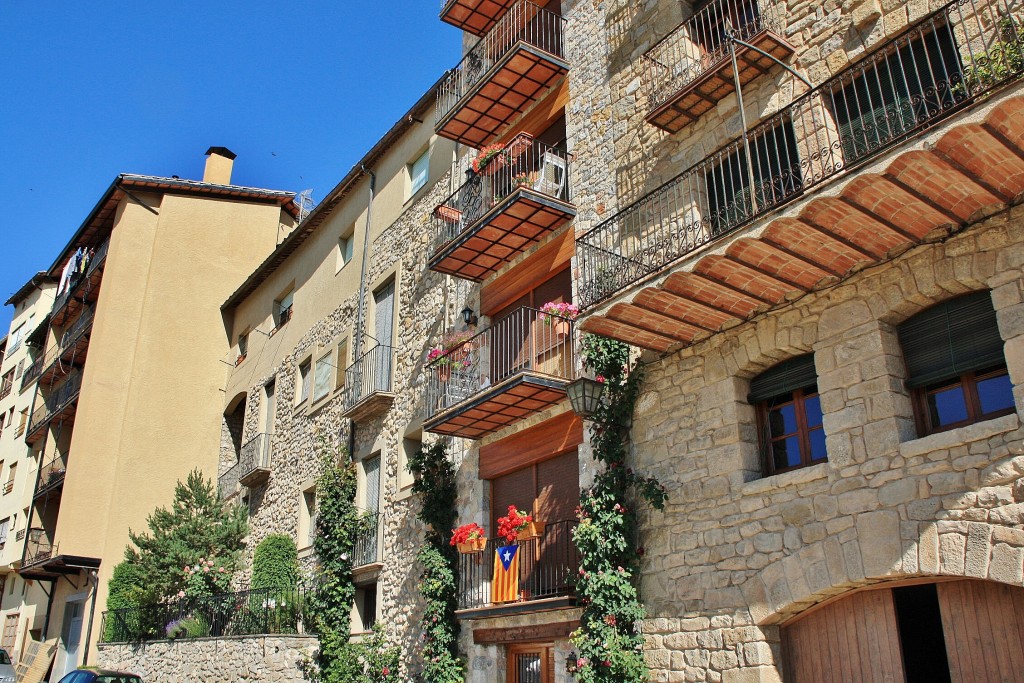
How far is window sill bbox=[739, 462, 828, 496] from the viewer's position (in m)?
8.45

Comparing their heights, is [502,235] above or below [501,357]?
above

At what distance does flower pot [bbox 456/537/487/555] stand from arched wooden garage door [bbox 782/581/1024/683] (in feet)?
16.0

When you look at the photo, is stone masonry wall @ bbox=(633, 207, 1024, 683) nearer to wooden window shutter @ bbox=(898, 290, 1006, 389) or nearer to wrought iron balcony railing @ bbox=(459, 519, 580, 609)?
wooden window shutter @ bbox=(898, 290, 1006, 389)

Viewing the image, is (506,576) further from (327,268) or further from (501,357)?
(327,268)

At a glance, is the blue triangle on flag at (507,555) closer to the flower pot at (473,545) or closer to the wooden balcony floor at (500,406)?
the flower pot at (473,545)

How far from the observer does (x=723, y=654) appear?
28.9 feet

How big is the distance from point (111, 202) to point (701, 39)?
74.8 ft

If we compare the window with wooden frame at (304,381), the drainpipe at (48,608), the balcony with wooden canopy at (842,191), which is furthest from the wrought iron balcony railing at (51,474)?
the balcony with wooden canopy at (842,191)

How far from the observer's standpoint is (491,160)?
15016 mm

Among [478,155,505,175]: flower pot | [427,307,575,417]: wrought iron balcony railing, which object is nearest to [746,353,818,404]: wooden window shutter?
[427,307,575,417]: wrought iron balcony railing

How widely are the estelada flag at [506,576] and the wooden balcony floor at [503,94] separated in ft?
25.4

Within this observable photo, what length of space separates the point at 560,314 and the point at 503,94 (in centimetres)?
497

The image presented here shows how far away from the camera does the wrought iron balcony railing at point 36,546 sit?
2670 cm

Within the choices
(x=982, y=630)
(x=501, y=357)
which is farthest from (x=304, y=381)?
Result: (x=982, y=630)
